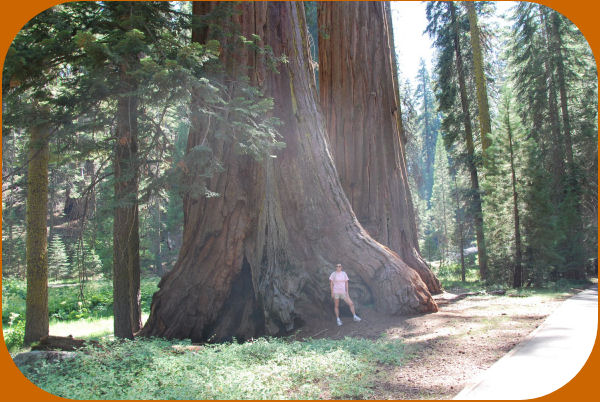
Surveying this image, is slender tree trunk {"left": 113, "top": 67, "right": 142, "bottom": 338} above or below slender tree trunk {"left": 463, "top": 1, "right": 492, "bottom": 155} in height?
below

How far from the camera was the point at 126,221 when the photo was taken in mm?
8195

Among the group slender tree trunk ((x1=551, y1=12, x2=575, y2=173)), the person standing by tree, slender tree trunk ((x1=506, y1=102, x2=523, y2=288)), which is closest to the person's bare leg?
the person standing by tree

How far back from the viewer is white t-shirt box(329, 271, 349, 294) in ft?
27.7

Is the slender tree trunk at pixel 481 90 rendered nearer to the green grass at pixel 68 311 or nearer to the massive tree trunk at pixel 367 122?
the massive tree trunk at pixel 367 122

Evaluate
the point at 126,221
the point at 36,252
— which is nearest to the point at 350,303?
the point at 126,221

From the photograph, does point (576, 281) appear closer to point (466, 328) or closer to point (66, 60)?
point (466, 328)

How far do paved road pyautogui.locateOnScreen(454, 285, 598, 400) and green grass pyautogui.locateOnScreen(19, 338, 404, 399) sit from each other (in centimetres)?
124

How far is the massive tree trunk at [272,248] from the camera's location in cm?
870

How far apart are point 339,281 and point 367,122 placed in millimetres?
6219

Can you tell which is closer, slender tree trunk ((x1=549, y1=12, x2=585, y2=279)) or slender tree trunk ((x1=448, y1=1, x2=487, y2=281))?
slender tree trunk ((x1=549, y1=12, x2=585, y2=279))

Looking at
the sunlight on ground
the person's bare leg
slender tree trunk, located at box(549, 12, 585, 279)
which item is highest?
slender tree trunk, located at box(549, 12, 585, 279)

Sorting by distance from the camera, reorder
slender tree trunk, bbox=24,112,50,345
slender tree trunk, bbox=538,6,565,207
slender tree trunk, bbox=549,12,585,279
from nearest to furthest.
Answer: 1. slender tree trunk, bbox=24,112,50,345
2. slender tree trunk, bbox=549,12,585,279
3. slender tree trunk, bbox=538,6,565,207

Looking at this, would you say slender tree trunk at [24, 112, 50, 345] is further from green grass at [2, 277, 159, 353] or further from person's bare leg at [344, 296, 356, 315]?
person's bare leg at [344, 296, 356, 315]

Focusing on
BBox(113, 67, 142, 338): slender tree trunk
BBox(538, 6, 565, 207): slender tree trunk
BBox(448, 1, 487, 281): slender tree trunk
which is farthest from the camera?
BBox(538, 6, 565, 207): slender tree trunk
